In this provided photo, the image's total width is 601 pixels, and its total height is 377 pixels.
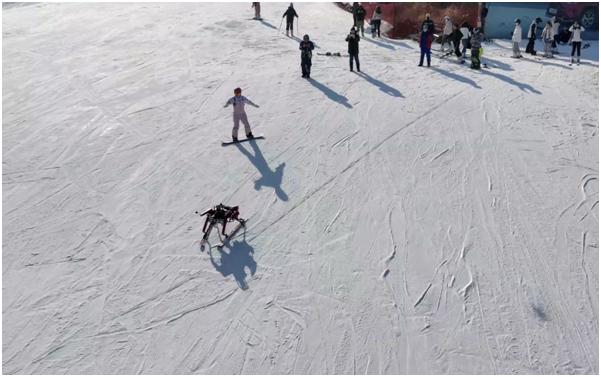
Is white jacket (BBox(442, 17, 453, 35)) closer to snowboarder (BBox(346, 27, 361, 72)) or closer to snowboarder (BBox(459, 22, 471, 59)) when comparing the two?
snowboarder (BBox(459, 22, 471, 59))

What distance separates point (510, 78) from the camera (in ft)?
50.4

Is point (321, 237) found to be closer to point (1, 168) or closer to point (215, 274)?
point (215, 274)

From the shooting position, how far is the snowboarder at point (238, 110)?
11.5m

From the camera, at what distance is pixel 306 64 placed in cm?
1527

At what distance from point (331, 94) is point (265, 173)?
177 inches

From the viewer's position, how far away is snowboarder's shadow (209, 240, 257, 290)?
26.5ft

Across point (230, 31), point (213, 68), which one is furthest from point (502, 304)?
point (230, 31)

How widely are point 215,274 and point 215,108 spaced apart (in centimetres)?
676

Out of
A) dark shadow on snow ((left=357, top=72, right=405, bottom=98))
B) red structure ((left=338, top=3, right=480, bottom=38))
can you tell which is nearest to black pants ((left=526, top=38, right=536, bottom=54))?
red structure ((left=338, top=3, right=480, bottom=38))

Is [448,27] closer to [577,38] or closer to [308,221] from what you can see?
[577,38]

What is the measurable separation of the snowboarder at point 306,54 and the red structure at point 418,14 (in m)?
6.16

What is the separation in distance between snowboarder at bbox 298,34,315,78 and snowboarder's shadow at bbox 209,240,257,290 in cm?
791

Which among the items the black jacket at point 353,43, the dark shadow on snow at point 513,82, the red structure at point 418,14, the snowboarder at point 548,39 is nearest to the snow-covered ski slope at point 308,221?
the dark shadow on snow at point 513,82

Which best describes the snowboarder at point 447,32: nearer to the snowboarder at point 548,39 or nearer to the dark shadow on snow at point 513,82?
the dark shadow on snow at point 513,82
